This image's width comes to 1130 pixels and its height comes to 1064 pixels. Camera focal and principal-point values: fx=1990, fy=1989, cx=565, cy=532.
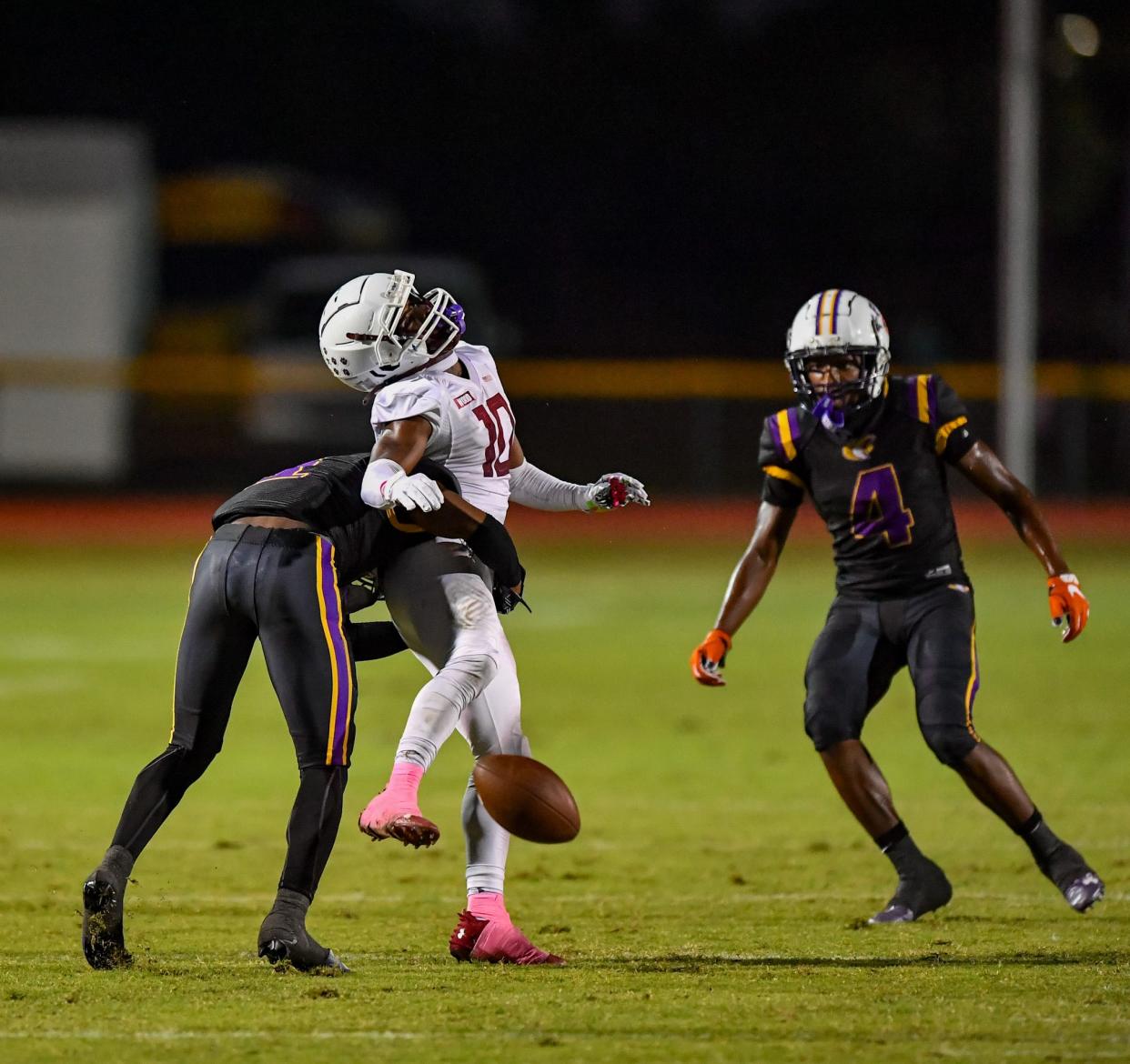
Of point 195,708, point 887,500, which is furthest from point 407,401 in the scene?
point 887,500

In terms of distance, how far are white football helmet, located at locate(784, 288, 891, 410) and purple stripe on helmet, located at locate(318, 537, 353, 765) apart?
154 cm

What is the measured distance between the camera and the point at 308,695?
4.98 meters

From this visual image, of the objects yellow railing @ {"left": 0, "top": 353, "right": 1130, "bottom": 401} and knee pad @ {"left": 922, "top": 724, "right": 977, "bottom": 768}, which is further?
yellow railing @ {"left": 0, "top": 353, "right": 1130, "bottom": 401}

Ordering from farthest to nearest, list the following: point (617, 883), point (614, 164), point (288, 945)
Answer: point (614, 164) < point (617, 883) < point (288, 945)

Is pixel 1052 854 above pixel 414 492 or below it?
below

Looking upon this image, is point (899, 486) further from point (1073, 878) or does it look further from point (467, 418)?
point (467, 418)

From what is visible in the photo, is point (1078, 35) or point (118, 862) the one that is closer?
point (118, 862)

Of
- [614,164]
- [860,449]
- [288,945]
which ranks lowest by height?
[288,945]

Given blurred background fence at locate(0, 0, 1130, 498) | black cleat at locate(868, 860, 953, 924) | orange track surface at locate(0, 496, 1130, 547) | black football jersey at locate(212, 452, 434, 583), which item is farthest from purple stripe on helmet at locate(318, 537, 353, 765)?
blurred background fence at locate(0, 0, 1130, 498)

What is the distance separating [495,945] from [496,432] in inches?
54.3

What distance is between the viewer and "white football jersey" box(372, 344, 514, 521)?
17.3 feet

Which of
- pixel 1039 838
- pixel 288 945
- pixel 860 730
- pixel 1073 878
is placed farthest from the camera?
pixel 860 730

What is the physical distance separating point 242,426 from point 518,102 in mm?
13937

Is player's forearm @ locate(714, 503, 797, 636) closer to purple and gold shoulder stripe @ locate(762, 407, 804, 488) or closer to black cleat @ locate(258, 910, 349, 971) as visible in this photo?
purple and gold shoulder stripe @ locate(762, 407, 804, 488)
